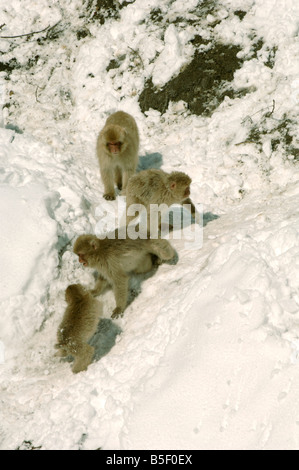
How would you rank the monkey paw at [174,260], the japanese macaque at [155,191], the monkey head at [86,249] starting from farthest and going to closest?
the japanese macaque at [155,191] → the monkey paw at [174,260] → the monkey head at [86,249]

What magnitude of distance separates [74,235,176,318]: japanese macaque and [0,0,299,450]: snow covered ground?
0.20 m

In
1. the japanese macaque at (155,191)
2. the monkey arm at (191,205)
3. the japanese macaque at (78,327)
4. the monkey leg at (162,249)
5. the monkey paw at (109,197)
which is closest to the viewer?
the japanese macaque at (78,327)

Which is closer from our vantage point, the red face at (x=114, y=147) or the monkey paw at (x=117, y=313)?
the monkey paw at (x=117, y=313)

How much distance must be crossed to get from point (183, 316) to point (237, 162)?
3.51 metres

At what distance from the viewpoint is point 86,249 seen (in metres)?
5.44

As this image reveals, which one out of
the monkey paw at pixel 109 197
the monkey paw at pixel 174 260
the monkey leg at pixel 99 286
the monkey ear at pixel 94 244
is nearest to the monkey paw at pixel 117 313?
the monkey leg at pixel 99 286

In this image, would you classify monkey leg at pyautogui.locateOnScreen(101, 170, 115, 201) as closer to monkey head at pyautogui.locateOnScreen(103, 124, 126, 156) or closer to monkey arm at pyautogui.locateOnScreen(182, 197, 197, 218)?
monkey head at pyautogui.locateOnScreen(103, 124, 126, 156)

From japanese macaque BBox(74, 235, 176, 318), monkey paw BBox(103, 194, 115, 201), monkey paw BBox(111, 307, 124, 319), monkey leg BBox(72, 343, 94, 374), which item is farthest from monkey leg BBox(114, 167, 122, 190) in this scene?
monkey leg BBox(72, 343, 94, 374)

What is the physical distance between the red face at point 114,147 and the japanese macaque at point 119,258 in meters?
1.71

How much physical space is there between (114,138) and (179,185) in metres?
1.31

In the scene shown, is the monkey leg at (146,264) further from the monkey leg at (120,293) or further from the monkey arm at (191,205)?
the monkey arm at (191,205)

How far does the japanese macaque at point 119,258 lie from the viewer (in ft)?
18.1
